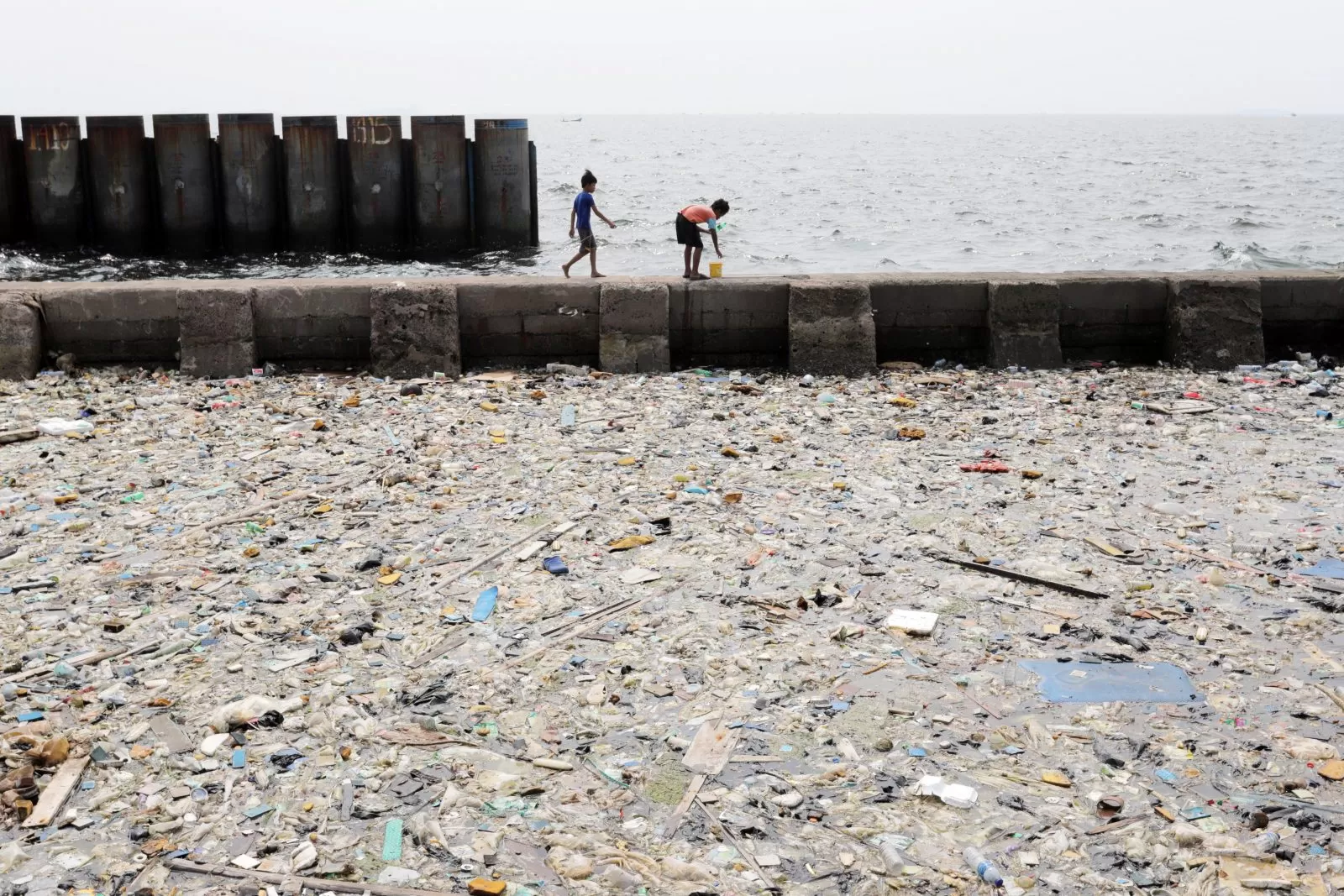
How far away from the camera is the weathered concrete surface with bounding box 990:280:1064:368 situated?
351 inches

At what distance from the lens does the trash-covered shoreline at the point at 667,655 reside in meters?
3.21

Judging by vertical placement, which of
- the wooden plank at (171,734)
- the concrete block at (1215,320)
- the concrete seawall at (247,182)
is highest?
the concrete seawall at (247,182)

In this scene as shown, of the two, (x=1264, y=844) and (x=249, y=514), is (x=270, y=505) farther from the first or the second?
(x=1264, y=844)

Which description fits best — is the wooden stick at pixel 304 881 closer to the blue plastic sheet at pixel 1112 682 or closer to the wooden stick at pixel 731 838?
the wooden stick at pixel 731 838

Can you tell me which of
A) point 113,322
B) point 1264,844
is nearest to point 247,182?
point 113,322

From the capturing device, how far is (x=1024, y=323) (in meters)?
8.96

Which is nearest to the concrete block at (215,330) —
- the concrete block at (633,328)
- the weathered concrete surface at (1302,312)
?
the concrete block at (633,328)

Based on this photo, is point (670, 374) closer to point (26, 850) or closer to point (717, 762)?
point (717, 762)

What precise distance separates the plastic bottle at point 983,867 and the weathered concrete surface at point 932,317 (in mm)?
6148

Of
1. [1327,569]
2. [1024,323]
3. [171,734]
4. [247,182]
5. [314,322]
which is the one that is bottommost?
[171,734]

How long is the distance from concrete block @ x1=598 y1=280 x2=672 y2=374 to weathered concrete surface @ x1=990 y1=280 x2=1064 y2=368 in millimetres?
2540

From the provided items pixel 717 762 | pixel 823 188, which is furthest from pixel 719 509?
pixel 823 188

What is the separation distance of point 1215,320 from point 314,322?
687cm

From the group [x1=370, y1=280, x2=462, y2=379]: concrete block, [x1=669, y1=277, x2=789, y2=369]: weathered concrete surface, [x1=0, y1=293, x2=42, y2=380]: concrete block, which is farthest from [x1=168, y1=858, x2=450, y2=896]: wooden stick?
[x1=0, y1=293, x2=42, y2=380]: concrete block
